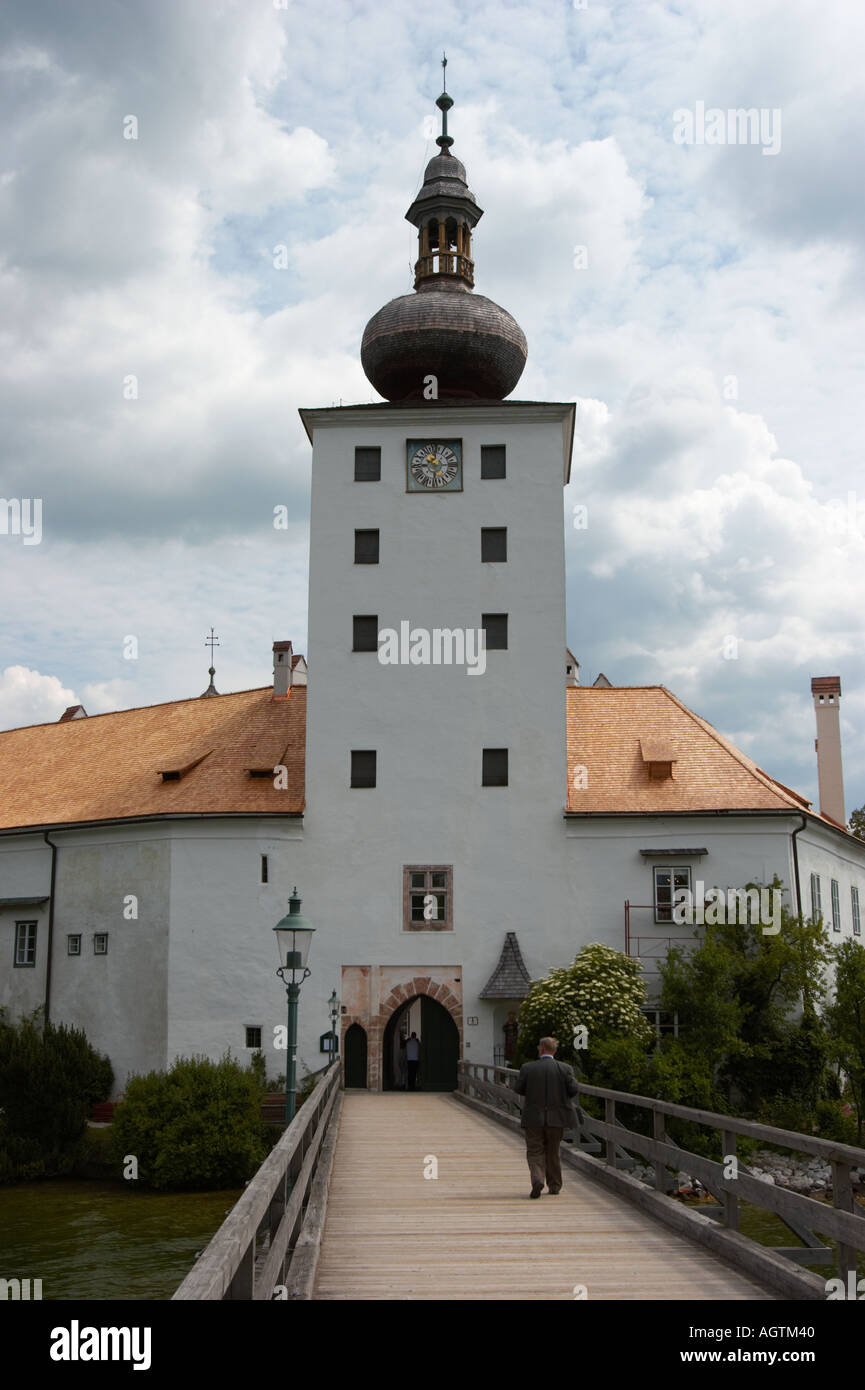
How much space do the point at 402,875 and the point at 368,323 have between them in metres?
14.7

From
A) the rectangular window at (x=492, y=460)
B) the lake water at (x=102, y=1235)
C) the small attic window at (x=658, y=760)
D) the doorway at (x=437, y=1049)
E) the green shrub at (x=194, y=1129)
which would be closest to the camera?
the lake water at (x=102, y=1235)

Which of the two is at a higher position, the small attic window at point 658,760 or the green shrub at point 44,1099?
the small attic window at point 658,760

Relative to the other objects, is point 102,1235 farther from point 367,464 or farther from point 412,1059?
point 367,464

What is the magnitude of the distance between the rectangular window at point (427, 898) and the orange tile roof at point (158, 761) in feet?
10.4

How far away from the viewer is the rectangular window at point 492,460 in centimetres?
3294

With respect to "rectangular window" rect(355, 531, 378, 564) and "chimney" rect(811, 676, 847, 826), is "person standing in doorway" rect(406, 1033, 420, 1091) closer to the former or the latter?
"rectangular window" rect(355, 531, 378, 564)

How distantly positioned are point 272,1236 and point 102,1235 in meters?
18.0

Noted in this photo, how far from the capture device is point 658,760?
31.8 meters

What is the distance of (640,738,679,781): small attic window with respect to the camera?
31766 millimetres

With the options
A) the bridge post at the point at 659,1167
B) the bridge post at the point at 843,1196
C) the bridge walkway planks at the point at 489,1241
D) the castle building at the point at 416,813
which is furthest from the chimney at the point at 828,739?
the bridge post at the point at 843,1196

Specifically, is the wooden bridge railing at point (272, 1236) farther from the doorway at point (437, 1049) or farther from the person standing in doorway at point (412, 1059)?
the doorway at point (437, 1049)

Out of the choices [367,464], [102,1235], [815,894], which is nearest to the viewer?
[102,1235]

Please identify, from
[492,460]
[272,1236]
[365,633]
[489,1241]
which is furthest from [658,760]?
[272,1236]
